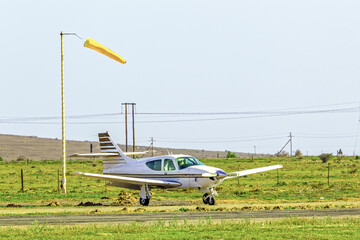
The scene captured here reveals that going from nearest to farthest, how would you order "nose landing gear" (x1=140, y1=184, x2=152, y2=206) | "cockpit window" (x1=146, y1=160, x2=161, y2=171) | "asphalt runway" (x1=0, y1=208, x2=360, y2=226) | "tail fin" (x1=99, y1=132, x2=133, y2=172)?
1. "asphalt runway" (x1=0, y1=208, x2=360, y2=226)
2. "nose landing gear" (x1=140, y1=184, x2=152, y2=206)
3. "cockpit window" (x1=146, y1=160, x2=161, y2=171)
4. "tail fin" (x1=99, y1=132, x2=133, y2=172)

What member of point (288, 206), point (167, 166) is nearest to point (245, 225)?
point (288, 206)

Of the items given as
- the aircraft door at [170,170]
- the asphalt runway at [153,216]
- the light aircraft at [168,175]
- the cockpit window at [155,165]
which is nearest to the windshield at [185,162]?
the light aircraft at [168,175]

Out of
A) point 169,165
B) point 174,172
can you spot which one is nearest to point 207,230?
point 174,172

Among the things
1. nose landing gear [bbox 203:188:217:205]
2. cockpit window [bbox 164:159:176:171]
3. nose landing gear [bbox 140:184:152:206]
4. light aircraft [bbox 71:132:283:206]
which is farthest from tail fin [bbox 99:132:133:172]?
nose landing gear [bbox 203:188:217:205]

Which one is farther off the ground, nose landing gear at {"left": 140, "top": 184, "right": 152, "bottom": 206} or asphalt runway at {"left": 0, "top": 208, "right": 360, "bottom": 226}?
nose landing gear at {"left": 140, "top": 184, "right": 152, "bottom": 206}

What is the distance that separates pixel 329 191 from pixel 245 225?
22.9 m

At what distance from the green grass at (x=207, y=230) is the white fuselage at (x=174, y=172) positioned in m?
10.1

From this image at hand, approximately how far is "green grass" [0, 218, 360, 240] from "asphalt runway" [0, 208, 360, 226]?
252cm

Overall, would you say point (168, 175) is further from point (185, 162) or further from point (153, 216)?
point (153, 216)

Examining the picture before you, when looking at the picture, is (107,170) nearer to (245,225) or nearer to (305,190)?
(305,190)

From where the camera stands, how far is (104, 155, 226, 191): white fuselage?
3525cm

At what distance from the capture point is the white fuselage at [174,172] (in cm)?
3525

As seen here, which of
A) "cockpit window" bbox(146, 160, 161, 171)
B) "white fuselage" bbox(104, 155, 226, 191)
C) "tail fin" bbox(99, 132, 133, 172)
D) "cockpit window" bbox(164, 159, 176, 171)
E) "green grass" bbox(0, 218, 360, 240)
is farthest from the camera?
"tail fin" bbox(99, 132, 133, 172)

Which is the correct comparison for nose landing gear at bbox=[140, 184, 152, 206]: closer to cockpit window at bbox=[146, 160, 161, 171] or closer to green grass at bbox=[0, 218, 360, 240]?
cockpit window at bbox=[146, 160, 161, 171]
